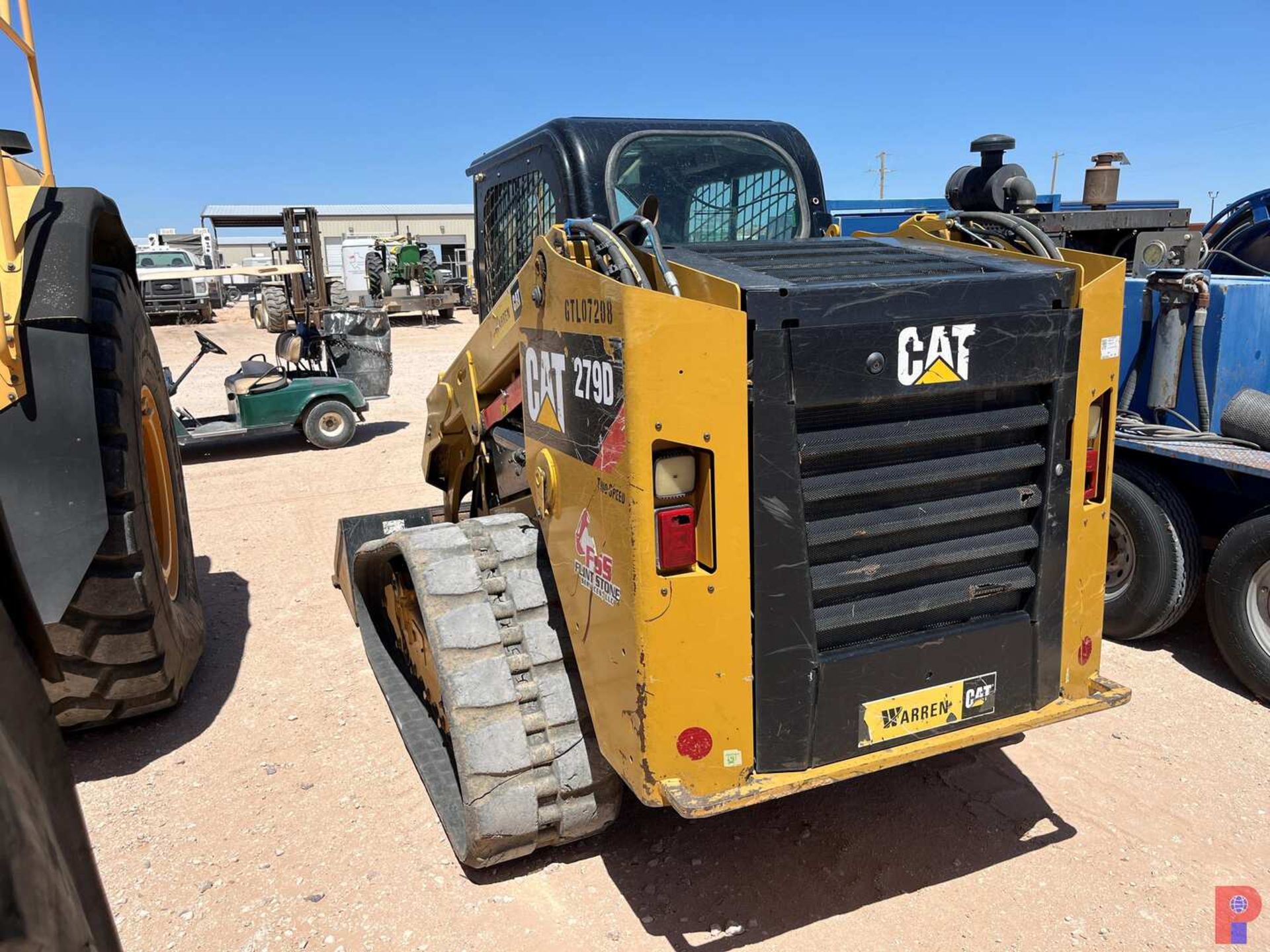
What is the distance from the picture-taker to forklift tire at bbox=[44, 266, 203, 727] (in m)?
3.26

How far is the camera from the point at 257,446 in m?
10.7

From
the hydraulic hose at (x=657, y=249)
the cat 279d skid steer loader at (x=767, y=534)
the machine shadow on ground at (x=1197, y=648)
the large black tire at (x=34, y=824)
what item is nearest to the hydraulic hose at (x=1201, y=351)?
the machine shadow on ground at (x=1197, y=648)

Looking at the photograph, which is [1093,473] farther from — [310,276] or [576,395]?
[310,276]

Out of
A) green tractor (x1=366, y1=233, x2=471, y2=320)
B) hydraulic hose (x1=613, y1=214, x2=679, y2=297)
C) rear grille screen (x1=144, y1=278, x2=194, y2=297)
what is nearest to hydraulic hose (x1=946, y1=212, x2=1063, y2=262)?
hydraulic hose (x1=613, y1=214, x2=679, y2=297)

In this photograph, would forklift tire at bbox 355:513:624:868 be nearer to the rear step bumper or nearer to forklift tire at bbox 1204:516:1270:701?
the rear step bumper

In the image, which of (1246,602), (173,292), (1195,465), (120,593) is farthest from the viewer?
(173,292)

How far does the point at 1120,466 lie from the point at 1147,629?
836 mm

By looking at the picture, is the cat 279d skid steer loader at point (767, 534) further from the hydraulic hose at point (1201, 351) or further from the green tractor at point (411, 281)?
the green tractor at point (411, 281)

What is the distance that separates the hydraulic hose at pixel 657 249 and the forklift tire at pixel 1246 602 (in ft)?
10.4

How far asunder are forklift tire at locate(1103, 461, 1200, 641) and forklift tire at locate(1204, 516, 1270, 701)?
239 mm

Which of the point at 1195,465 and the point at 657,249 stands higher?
the point at 657,249

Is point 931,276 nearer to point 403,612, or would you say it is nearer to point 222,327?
point 403,612

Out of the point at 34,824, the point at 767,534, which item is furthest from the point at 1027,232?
the point at 34,824

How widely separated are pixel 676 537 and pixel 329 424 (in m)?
8.53
